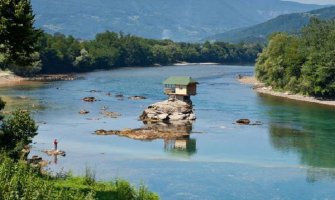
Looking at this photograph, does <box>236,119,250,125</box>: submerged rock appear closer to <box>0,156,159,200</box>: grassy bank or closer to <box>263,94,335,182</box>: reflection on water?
<box>263,94,335,182</box>: reflection on water

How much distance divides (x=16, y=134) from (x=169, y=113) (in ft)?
146

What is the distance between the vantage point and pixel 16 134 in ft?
145

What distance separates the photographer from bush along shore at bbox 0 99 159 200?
71.5 ft

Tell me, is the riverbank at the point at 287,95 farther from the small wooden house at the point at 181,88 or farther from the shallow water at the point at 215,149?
the small wooden house at the point at 181,88

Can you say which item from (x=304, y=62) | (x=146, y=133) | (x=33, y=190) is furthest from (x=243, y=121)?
(x=33, y=190)

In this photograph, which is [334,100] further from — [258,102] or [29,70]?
[29,70]

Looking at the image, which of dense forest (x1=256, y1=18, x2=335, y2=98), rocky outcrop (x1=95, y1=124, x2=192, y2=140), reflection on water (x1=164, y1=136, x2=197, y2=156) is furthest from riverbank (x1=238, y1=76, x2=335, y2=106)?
reflection on water (x1=164, y1=136, x2=197, y2=156)

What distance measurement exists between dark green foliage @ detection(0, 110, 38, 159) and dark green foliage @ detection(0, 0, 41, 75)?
8581mm

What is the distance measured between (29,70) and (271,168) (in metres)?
117

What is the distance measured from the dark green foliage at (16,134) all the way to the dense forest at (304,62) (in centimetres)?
8133

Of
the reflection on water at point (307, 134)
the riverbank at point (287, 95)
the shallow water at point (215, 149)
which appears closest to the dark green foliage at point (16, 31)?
the shallow water at point (215, 149)

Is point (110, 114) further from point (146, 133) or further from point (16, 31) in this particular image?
point (16, 31)

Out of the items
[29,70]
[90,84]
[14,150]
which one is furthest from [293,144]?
[29,70]

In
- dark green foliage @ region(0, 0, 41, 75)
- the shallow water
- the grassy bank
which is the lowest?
the shallow water
